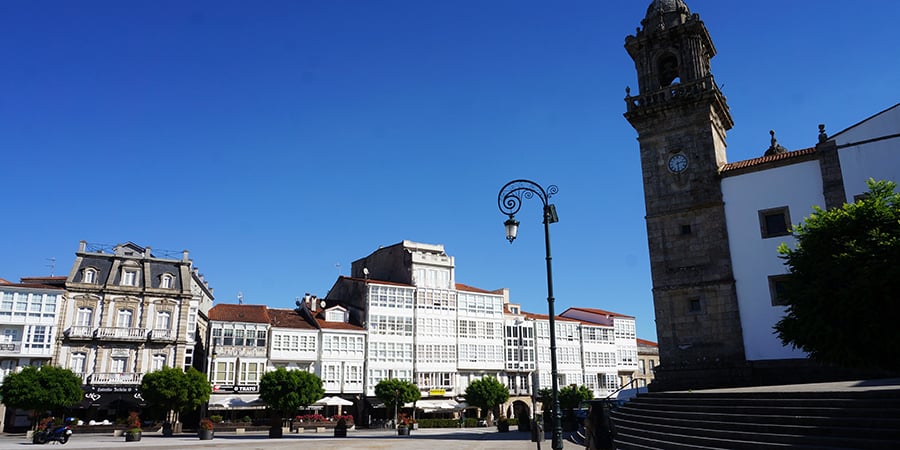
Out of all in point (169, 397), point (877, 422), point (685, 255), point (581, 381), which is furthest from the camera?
point (581, 381)

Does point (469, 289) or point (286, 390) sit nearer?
point (286, 390)

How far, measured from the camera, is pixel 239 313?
53875 millimetres

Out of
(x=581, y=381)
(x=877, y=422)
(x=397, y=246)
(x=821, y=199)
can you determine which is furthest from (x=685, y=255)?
(x=581, y=381)

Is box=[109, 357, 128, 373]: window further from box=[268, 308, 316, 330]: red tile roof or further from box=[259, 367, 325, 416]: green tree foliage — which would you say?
box=[268, 308, 316, 330]: red tile roof

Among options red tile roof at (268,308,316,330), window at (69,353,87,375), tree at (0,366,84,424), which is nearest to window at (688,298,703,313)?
red tile roof at (268,308,316,330)

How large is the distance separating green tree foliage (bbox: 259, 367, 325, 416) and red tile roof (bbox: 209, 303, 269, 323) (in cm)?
825

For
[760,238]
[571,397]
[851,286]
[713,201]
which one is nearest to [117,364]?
[571,397]

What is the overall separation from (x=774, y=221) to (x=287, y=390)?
34.2 meters

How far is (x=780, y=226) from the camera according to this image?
1174 inches

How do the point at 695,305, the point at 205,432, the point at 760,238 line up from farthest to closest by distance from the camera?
the point at 205,432 → the point at 695,305 → the point at 760,238

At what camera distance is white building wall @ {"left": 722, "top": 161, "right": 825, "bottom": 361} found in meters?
28.9

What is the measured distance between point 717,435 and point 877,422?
4350 mm

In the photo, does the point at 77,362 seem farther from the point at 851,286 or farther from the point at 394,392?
the point at 851,286

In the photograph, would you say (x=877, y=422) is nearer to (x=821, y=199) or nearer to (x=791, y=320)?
(x=791, y=320)
